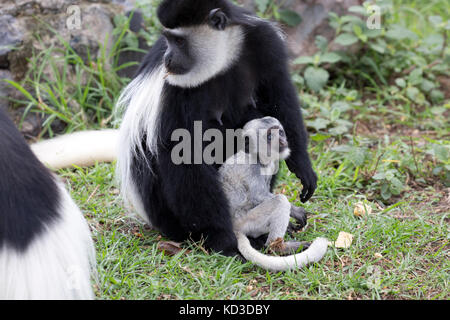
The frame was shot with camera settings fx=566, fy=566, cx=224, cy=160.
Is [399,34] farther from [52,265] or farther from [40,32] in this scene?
[52,265]

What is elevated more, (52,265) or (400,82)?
(52,265)

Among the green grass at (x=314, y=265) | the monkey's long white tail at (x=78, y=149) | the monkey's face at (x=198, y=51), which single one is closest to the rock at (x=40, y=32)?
the monkey's long white tail at (x=78, y=149)

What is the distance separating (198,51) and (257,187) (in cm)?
77

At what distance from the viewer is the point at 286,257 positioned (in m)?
2.78

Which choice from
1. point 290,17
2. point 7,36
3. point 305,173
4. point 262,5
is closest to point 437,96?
point 290,17

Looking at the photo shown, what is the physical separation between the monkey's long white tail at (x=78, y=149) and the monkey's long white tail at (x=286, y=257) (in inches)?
56.9

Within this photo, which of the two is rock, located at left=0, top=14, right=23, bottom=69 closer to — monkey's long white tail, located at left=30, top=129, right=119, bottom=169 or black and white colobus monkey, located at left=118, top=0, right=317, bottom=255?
monkey's long white tail, located at left=30, top=129, right=119, bottom=169

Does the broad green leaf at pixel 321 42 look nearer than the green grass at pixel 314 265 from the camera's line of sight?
No

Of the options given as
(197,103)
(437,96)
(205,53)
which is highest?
(205,53)

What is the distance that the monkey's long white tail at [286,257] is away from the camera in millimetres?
2760

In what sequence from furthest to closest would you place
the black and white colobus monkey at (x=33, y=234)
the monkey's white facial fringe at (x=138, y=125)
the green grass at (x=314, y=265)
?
1. the monkey's white facial fringe at (x=138, y=125)
2. the green grass at (x=314, y=265)
3. the black and white colobus monkey at (x=33, y=234)

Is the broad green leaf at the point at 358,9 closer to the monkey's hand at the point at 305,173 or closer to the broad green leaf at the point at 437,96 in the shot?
the broad green leaf at the point at 437,96
